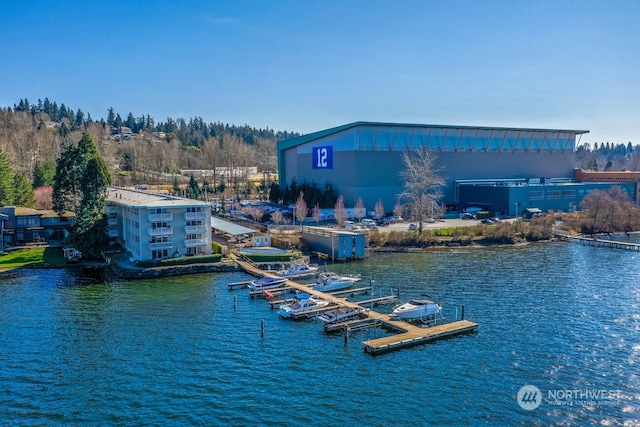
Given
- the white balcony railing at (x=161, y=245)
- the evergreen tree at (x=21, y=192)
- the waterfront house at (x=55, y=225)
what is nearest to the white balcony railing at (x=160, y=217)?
the white balcony railing at (x=161, y=245)

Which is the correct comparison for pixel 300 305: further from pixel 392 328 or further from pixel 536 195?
pixel 536 195

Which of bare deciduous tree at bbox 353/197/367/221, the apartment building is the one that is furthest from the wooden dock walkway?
the apartment building

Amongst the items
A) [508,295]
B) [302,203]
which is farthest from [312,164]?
[508,295]

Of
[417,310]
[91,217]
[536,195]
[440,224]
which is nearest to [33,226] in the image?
[91,217]

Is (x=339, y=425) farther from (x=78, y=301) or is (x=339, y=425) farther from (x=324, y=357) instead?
(x=78, y=301)

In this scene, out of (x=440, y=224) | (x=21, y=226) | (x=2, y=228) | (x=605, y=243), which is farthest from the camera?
(x=440, y=224)

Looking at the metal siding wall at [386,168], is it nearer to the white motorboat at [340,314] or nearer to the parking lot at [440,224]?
the parking lot at [440,224]
